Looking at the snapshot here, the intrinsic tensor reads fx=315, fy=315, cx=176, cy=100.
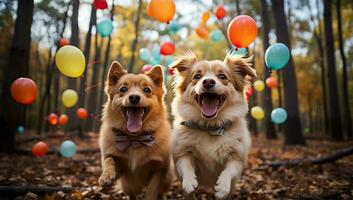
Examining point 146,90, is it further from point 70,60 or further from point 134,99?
point 70,60

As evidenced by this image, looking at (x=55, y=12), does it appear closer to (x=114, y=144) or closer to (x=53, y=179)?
(x=53, y=179)

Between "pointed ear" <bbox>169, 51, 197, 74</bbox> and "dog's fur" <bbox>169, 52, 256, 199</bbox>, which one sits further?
"pointed ear" <bbox>169, 51, 197, 74</bbox>

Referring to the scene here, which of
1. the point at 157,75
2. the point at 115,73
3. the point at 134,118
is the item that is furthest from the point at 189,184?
the point at 115,73

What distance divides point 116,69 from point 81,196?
1679 millimetres

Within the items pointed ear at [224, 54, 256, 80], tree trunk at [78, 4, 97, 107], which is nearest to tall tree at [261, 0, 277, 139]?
tree trunk at [78, 4, 97, 107]

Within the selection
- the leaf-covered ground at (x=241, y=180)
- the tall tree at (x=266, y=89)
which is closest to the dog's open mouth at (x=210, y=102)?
the leaf-covered ground at (x=241, y=180)

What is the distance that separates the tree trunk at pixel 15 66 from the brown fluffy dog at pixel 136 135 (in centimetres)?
366

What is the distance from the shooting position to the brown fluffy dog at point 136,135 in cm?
378

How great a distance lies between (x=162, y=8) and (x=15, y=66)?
3.58m

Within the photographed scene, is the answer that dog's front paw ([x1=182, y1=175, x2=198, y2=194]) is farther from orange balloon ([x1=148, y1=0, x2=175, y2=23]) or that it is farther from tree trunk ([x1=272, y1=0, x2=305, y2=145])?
tree trunk ([x1=272, y1=0, x2=305, y2=145])

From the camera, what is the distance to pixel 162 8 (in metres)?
5.52

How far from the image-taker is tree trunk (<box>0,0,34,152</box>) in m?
6.64

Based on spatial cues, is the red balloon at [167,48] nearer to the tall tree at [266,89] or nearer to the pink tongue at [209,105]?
the pink tongue at [209,105]

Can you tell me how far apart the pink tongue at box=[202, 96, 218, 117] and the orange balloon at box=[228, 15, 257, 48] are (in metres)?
1.50
